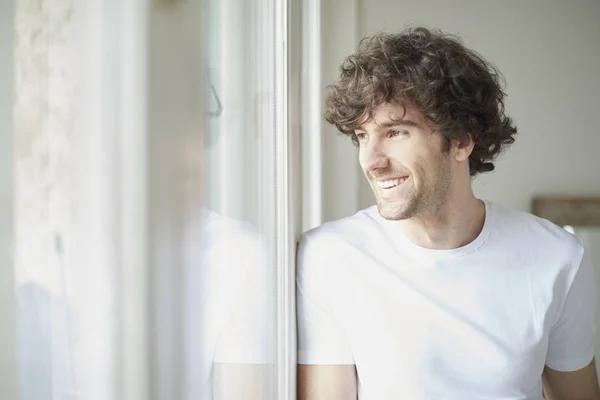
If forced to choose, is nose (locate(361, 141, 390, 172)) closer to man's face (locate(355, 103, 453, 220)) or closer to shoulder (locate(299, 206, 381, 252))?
man's face (locate(355, 103, 453, 220))

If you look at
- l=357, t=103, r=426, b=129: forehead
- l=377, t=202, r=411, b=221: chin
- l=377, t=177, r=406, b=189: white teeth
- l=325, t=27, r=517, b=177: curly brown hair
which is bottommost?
l=377, t=202, r=411, b=221: chin

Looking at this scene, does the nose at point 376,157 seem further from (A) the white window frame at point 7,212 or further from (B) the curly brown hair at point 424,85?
(A) the white window frame at point 7,212

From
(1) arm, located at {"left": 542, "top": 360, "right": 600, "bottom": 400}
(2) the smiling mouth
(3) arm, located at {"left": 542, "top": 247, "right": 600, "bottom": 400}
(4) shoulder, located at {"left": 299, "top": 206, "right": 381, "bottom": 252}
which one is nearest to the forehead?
(2) the smiling mouth

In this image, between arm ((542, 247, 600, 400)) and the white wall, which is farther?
the white wall

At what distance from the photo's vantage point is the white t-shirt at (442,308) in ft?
3.67

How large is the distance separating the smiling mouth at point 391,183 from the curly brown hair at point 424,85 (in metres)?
0.12

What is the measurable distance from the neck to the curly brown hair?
14 cm

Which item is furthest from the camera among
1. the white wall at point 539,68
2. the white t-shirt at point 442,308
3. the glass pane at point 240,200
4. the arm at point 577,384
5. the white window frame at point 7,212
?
the white wall at point 539,68

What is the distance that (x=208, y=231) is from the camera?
1.64 feet

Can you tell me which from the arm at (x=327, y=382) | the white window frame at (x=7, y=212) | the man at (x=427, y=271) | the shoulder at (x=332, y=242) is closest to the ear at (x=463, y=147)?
the man at (x=427, y=271)

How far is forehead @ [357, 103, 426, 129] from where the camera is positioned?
113cm

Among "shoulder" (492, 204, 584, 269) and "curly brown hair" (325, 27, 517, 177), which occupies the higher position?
"curly brown hair" (325, 27, 517, 177)

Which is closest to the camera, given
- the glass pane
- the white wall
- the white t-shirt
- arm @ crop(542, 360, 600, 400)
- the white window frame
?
the white window frame

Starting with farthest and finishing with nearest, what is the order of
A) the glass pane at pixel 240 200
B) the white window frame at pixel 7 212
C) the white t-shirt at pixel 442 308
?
the white t-shirt at pixel 442 308
the glass pane at pixel 240 200
the white window frame at pixel 7 212
